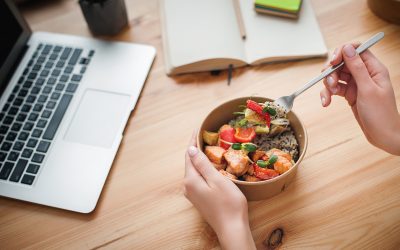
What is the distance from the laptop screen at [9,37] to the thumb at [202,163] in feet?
1.79

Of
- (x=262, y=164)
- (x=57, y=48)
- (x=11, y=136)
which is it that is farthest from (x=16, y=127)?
(x=262, y=164)

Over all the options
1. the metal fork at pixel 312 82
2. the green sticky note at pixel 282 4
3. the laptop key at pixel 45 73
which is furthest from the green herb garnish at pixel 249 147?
the laptop key at pixel 45 73

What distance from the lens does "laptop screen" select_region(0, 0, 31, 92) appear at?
35.2 inches

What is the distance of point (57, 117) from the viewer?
2.86 feet

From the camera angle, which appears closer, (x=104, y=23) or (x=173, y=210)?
(x=173, y=210)

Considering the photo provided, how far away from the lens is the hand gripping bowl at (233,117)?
26.0 inches

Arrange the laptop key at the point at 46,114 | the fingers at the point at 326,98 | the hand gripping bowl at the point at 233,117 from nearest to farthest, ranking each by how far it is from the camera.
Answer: the hand gripping bowl at the point at 233,117, the fingers at the point at 326,98, the laptop key at the point at 46,114

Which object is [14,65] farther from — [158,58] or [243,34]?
[243,34]

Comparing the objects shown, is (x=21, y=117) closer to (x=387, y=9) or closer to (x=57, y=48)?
(x=57, y=48)

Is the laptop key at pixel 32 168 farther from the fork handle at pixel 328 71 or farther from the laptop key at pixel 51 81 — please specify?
the fork handle at pixel 328 71

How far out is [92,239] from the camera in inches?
29.9

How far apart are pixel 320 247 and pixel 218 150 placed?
0.27 meters

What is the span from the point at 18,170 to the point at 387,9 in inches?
38.4

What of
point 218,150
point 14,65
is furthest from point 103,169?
point 14,65
